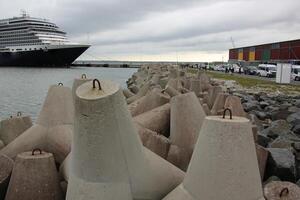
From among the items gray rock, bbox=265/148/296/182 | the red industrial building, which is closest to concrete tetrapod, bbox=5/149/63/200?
gray rock, bbox=265/148/296/182

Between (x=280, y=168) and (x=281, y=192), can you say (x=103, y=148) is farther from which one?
(x=280, y=168)

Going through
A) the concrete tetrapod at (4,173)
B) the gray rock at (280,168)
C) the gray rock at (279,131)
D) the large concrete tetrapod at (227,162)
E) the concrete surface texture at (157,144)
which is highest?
the large concrete tetrapod at (227,162)

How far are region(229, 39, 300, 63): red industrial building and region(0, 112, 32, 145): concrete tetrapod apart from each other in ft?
153

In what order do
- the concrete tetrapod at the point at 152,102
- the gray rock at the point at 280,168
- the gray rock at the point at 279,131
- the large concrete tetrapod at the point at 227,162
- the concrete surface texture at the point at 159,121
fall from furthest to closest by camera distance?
the gray rock at the point at 279,131 → the concrete tetrapod at the point at 152,102 → the concrete surface texture at the point at 159,121 → the gray rock at the point at 280,168 → the large concrete tetrapod at the point at 227,162

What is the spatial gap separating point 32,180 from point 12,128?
2.25 meters

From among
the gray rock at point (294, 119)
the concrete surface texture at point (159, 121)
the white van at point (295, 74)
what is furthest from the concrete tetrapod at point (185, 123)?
the white van at point (295, 74)

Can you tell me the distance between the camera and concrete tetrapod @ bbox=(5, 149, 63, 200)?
399 cm

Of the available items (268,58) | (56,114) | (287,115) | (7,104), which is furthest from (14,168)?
(268,58)

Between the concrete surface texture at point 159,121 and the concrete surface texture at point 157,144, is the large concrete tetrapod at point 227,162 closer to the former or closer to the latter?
the concrete surface texture at point 157,144

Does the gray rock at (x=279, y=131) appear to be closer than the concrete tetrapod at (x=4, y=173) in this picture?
No

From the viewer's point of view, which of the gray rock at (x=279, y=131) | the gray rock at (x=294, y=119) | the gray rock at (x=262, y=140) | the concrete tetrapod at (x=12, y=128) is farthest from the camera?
the gray rock at (x=294, y=119)

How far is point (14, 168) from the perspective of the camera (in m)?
4.10

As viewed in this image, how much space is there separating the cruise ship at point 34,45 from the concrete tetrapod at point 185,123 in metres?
59.3

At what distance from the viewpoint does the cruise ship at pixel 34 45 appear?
63.1 metres
